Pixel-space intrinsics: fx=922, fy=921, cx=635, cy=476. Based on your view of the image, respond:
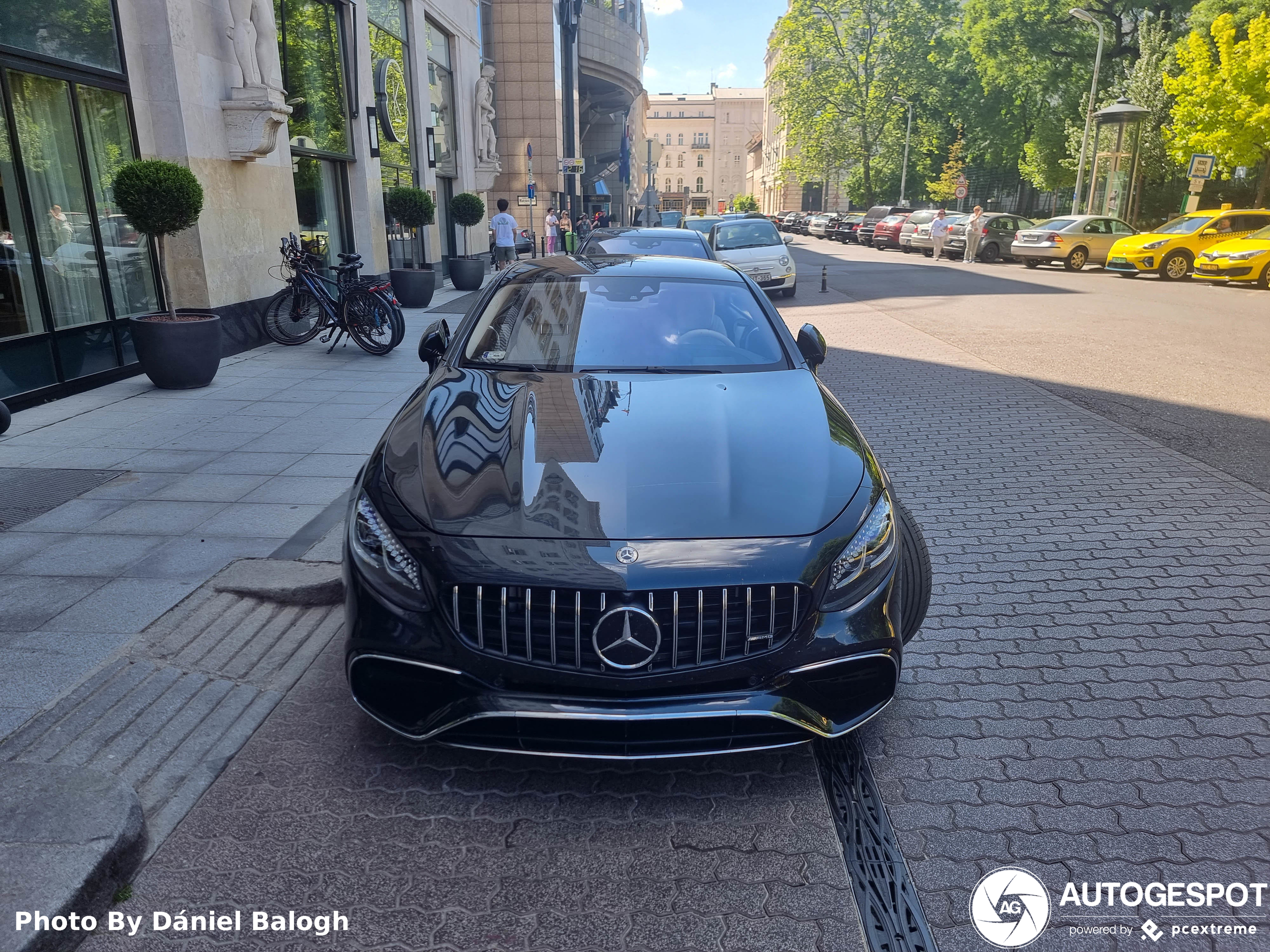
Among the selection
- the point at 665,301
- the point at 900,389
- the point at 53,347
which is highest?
the point at 665,301

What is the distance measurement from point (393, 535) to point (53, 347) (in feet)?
24.4

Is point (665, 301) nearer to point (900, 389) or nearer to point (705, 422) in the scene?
point (705, 422)

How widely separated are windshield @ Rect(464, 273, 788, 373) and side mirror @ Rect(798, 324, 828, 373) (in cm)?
21

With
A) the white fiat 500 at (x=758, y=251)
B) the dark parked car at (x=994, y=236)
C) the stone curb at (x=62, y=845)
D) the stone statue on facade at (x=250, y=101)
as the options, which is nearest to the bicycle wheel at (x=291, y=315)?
the stone statue on facade at (x=250, y=101)

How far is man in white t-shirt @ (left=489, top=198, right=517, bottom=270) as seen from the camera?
70.6ft

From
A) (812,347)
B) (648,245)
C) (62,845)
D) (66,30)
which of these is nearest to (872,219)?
(648,245)

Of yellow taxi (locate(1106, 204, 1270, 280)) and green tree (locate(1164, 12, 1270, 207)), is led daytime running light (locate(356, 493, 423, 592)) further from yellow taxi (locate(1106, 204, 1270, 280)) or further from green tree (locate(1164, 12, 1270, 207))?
green tree (locate(1164, 12, 1270, 207))

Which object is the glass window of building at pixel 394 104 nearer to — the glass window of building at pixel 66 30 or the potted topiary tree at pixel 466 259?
the potted topiary tree at pixel 466 259

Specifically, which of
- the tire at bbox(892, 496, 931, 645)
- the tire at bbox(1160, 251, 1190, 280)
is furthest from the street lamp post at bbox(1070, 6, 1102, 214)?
the tire at bbox(892, 496, 931, 645)

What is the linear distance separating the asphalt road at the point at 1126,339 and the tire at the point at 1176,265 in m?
0.49

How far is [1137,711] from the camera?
3381mm

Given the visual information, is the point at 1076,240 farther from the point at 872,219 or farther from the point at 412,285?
the point at 412,285

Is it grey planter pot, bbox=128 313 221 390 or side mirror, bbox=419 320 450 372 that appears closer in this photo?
side mirror, bbox=419 320 450 372

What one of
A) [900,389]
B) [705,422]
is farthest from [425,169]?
[705,422]
